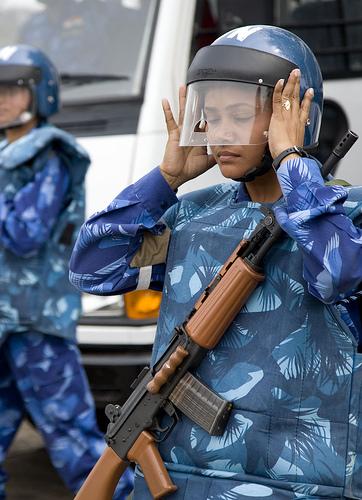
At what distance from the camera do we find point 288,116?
243 cm

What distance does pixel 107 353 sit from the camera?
199 inches

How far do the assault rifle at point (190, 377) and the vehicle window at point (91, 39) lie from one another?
10.2ft

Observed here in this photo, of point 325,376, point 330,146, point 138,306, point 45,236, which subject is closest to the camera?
point 325,376

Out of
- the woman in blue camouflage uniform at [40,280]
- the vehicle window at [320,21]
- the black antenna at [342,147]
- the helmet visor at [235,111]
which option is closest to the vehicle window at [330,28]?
the vehicle window at [320,21]

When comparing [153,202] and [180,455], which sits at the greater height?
[153,202]

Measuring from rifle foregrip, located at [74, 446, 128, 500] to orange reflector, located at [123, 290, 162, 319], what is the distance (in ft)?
7.71

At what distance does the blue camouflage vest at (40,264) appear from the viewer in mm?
4328

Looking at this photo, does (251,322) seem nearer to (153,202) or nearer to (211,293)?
(211,293)

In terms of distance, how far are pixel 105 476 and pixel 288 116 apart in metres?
0.88

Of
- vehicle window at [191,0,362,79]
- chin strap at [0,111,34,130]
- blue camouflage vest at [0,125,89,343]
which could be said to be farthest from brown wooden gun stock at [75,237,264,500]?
vehicle window at [191,0,362,79]

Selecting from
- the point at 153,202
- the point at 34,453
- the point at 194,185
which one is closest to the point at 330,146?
the point at 194,185

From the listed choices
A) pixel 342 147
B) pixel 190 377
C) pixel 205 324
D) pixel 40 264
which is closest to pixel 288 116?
pixel 342 147

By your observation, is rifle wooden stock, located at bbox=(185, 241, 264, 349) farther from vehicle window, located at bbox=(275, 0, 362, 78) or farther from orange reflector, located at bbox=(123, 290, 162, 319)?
vehicle window, located at bbox=(275, 0, 362, 78)

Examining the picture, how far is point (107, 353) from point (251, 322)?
271cm
